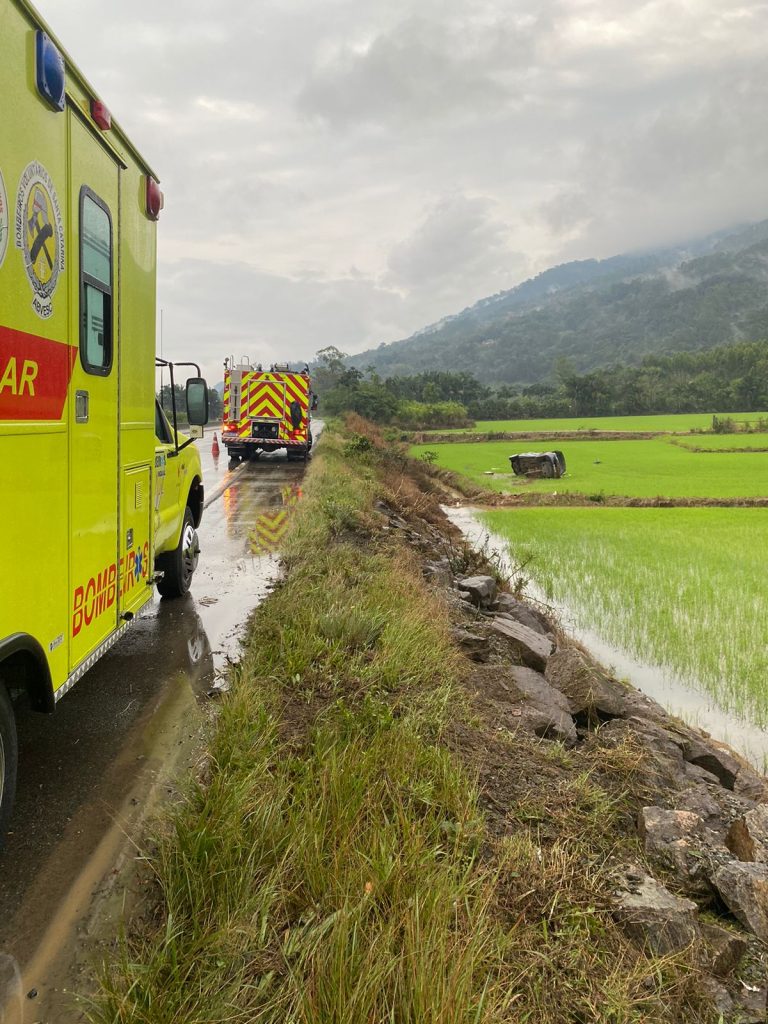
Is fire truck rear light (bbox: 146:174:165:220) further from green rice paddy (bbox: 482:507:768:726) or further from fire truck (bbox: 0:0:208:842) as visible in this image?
green rice paddy (bbox: 482:507:768:726)

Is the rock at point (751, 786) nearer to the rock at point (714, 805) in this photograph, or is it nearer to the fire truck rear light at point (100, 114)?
the rock at point (714, 805)

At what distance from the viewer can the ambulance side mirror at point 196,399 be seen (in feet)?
19.9

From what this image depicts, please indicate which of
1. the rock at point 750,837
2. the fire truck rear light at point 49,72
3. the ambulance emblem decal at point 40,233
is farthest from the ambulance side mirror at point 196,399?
the rock at point 750,837

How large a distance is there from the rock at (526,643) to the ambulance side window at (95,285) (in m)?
4.22

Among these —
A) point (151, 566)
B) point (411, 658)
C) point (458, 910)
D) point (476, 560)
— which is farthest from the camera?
point (476, 560)

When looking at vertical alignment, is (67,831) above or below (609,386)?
below

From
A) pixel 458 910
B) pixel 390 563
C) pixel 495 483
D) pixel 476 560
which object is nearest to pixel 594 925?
pixel 458 910

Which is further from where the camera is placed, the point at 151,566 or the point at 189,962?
the point at 151,566

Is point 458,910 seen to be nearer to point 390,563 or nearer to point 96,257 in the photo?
point 96,257

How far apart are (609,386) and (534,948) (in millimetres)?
76333

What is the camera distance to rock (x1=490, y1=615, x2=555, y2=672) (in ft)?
20.2

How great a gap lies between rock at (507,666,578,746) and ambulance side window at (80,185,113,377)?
11.5 feet

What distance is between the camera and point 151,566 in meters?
5.17

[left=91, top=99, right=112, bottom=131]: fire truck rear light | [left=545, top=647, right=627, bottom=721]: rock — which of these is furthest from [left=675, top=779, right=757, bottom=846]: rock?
[left=91, top=99, right=112, bottom=131]: fire truck rear light
